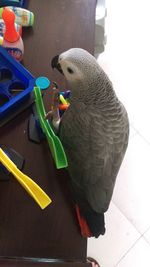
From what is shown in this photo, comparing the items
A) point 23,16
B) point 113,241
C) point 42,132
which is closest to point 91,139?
point 42,132

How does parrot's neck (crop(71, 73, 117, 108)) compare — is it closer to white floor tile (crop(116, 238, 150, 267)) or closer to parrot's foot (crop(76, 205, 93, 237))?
parrot's foot (crop(76, 205, 93, 237))

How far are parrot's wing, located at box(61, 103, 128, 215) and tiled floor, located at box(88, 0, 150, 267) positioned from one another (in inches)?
21.2

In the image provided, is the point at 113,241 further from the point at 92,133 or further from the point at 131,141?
the point at 92,133

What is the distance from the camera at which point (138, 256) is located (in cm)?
106

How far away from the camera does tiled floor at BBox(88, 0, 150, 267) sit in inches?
41.7

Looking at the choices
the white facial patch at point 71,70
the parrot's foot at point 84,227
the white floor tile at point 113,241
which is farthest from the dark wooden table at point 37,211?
the white floor tile at point 113,241

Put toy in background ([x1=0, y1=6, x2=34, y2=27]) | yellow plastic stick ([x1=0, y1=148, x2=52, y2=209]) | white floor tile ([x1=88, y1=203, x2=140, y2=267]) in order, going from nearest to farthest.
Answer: yellow plastic stick ([x1=0, y1=148, x2=52, y2=209]) < toy in background ([x1=0, y1=6, x2=34, y2=27]) < white floor tile ([x1=88, y1=203, x2=140, y2=267])

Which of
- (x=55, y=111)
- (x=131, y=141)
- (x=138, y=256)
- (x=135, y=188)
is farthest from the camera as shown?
(x=131, y=141)

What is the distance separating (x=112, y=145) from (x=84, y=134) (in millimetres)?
64

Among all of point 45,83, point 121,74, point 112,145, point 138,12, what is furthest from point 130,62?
point 112,145

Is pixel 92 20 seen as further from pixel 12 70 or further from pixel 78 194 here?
pixel 78 194

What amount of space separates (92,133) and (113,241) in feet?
2.09

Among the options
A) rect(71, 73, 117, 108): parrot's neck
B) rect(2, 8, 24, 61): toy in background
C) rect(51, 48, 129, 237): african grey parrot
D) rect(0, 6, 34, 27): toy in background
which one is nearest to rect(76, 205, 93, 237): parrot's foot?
rect(51, 48, 129, 237): african grey parrot

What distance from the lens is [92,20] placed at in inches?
32.0
